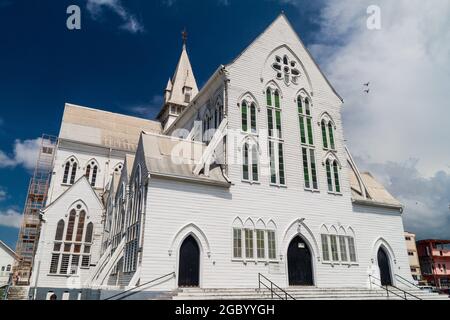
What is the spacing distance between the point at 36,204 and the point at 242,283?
1259 inches

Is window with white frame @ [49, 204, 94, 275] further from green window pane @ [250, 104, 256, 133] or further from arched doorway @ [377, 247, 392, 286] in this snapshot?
arched doorway @ [377, 247, 392, 286]

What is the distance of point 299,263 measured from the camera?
22.1 m

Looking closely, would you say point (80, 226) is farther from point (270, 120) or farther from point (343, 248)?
point (343, 248)

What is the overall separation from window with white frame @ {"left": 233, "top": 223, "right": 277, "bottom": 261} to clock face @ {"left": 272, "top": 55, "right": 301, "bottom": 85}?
11.5m

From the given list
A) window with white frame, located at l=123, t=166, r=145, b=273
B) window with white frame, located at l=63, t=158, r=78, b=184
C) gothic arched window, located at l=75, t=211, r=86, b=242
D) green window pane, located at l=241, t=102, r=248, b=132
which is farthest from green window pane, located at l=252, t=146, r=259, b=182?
window with white frame, located at l=63, t=158, r=78, b=184

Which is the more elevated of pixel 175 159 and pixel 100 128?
pixel 100 128

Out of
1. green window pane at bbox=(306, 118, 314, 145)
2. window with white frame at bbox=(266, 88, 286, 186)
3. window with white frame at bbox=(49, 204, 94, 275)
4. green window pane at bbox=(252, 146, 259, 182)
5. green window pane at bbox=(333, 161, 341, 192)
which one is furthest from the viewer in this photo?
window with white frame at bbox=(49, 204, 94, 275)

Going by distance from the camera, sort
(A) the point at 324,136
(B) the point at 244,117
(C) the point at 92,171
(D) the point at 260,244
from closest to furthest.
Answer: (D) the point at 260,244, (B) the point at 244,117, (A) the point at 324,136, (C) the point at 92,171

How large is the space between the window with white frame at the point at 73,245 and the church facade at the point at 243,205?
0.28 ft

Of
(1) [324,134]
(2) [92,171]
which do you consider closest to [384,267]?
(1) [324,134]

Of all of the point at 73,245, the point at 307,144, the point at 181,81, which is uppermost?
the point at 181,81

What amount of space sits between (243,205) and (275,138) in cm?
577

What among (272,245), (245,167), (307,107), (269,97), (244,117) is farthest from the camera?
(307,107)

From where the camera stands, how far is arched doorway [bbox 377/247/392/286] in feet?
81.6
